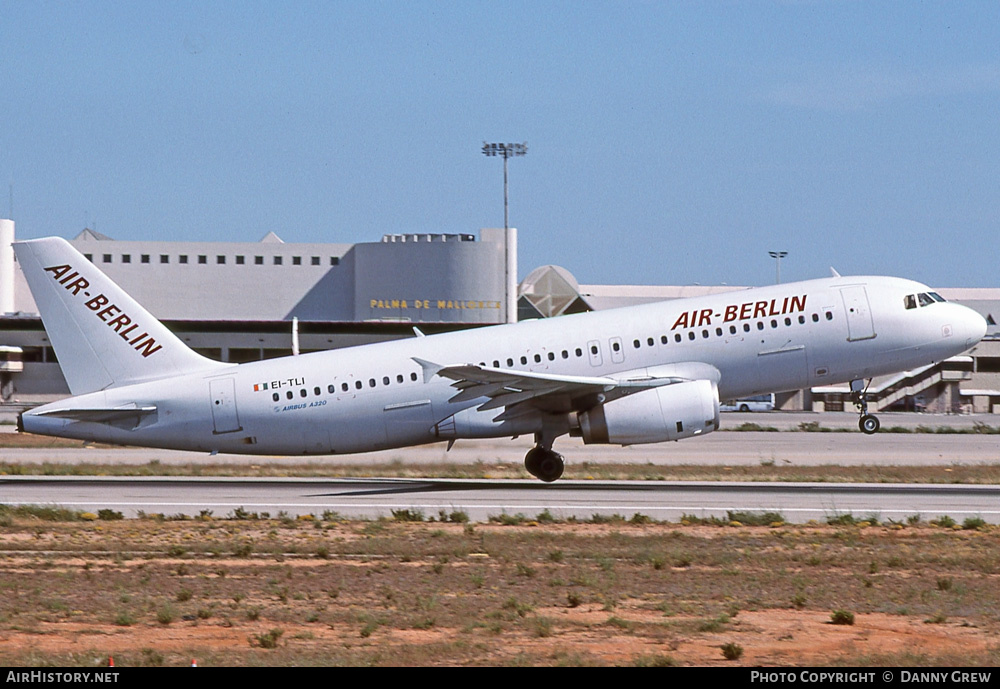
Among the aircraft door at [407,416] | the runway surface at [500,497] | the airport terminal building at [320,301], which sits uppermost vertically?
the airport terminal building at [320,301]

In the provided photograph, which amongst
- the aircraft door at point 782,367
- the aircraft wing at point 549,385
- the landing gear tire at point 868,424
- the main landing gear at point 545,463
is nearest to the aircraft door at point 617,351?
the aircraft wing at point 549,385

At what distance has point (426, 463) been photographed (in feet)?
139

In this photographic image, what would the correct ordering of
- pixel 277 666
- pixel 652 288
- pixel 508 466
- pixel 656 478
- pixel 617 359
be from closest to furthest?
pixel 277 666 < pixel 617 359 < pixel 656 478 < pixel 508 466 < pixel 652 288

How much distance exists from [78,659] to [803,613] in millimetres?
9573

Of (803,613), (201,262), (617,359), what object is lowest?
(803,613)

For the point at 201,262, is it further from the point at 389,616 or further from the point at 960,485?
the point at 389,616

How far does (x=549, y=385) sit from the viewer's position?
31812 mm

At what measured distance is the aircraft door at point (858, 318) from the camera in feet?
111

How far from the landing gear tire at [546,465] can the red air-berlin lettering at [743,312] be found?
509 cm

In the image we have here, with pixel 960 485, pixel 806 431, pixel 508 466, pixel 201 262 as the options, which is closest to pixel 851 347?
pixel 960 485

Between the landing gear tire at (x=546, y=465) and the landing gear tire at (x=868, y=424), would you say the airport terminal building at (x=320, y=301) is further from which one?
the landing gear tire at (x=868, y=424)

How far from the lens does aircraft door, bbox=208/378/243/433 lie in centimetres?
3359

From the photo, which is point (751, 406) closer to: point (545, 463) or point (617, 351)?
point (545, 463)

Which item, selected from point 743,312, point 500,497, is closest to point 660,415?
point 743,312
